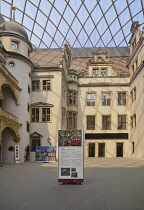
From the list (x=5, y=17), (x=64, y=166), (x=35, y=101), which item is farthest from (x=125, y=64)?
(x=64, y=166)

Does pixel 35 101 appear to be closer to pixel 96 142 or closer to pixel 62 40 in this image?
pixel 96 142

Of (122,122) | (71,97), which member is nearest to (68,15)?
(71,97)

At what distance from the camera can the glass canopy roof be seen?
47.4 meters

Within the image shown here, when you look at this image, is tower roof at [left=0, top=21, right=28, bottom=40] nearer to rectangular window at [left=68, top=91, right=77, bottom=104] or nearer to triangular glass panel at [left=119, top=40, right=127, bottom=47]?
rectangular window at [left=68, top=91, right=77, bottom=104]

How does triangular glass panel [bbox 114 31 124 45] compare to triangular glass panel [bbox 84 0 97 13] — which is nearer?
triangular glass panel [bbox 84 0 97 13]

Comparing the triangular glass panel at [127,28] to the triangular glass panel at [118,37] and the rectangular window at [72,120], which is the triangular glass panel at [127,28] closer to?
the triangular glass panel at [118,37]

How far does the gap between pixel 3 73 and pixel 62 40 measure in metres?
32.7

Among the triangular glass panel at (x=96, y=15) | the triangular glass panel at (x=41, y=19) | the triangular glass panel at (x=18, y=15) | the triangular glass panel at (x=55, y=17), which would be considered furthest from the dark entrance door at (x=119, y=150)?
the triangular glass panel at (x=18, y=15)

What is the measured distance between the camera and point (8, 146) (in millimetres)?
27094

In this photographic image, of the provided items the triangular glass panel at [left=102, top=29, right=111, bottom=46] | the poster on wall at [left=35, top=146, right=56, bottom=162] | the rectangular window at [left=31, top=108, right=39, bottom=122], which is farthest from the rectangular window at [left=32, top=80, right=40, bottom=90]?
the triangular glass panel at [left=102, top=29, right=111, bottom=46]

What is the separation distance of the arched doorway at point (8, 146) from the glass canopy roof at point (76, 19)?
96.5 feet

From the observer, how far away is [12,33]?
2898 centimetres

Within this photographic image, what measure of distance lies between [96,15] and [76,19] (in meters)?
4.31

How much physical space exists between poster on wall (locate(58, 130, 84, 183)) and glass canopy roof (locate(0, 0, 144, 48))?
41.5 metres
